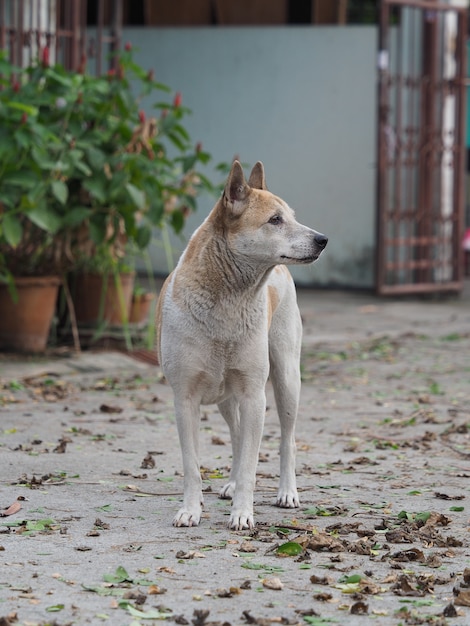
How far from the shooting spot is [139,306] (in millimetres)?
9344

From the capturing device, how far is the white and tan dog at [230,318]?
4.56 m

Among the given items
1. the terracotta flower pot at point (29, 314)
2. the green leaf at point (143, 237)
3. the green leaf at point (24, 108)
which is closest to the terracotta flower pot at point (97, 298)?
the terracotta flower pot at point (29, 314)

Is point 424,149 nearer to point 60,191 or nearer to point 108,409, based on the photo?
point 60,191

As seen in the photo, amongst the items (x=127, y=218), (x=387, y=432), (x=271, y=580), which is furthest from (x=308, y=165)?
(x=271, y=580)

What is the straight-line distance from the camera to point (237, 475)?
183 inches

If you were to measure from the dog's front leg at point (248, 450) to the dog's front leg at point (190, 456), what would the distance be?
0.14 m

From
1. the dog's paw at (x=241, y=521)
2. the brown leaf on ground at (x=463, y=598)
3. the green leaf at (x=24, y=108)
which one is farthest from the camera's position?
the green leaf at (x=24, y=108)

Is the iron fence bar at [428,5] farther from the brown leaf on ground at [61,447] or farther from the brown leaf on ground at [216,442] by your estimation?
the brown leaf on ground at [61,447]

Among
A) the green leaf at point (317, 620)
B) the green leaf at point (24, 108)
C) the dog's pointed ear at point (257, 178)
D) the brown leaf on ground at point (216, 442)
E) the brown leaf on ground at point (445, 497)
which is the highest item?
the green leaf at point (24, 108)

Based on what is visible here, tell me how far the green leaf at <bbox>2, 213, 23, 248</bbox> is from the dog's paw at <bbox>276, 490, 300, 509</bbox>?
3457 mm

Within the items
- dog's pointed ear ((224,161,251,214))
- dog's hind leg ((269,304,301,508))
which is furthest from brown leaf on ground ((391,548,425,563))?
dog's pointed ear ((224,161,251,214))

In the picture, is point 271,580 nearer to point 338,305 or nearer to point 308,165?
point 338,305

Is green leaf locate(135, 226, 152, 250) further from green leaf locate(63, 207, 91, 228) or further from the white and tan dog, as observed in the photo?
the white and tan dog

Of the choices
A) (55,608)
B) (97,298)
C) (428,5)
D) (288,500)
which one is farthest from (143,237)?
(428,5)
